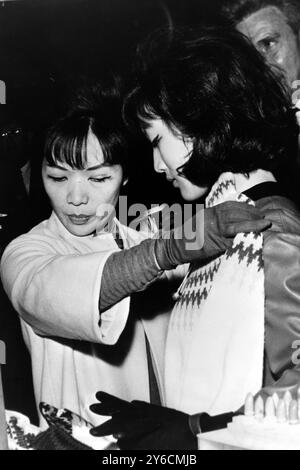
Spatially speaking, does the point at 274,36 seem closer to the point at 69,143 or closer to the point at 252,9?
the point at 252,9

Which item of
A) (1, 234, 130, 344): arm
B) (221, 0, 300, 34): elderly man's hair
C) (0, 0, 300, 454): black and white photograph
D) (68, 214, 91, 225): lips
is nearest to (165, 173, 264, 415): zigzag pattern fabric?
(0, 0, 300, 454): black and white photograph

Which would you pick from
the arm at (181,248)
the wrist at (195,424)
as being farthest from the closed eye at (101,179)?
the wrist at (195,424)

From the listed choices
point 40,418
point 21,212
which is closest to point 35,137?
point 21,212

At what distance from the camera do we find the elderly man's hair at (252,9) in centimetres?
131

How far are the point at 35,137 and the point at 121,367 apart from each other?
46cm

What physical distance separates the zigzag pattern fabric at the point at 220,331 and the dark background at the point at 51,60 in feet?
0.79

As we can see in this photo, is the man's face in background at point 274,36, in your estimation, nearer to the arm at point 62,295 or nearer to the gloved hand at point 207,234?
the gloved hand at point 207,234

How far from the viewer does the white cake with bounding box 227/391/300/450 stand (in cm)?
100

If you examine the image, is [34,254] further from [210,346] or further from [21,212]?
[210,346]

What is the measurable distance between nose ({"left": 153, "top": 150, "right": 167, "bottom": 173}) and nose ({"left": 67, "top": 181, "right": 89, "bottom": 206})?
0.47 feet

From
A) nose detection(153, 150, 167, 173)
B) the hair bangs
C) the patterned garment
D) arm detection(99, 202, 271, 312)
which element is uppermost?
the hair bangs

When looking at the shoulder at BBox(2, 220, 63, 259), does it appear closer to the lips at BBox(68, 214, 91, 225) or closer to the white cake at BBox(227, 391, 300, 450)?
the lips at BBox(68, 214, 91, 225)

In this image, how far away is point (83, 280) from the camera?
112cm

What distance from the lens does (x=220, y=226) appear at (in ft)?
3.42
